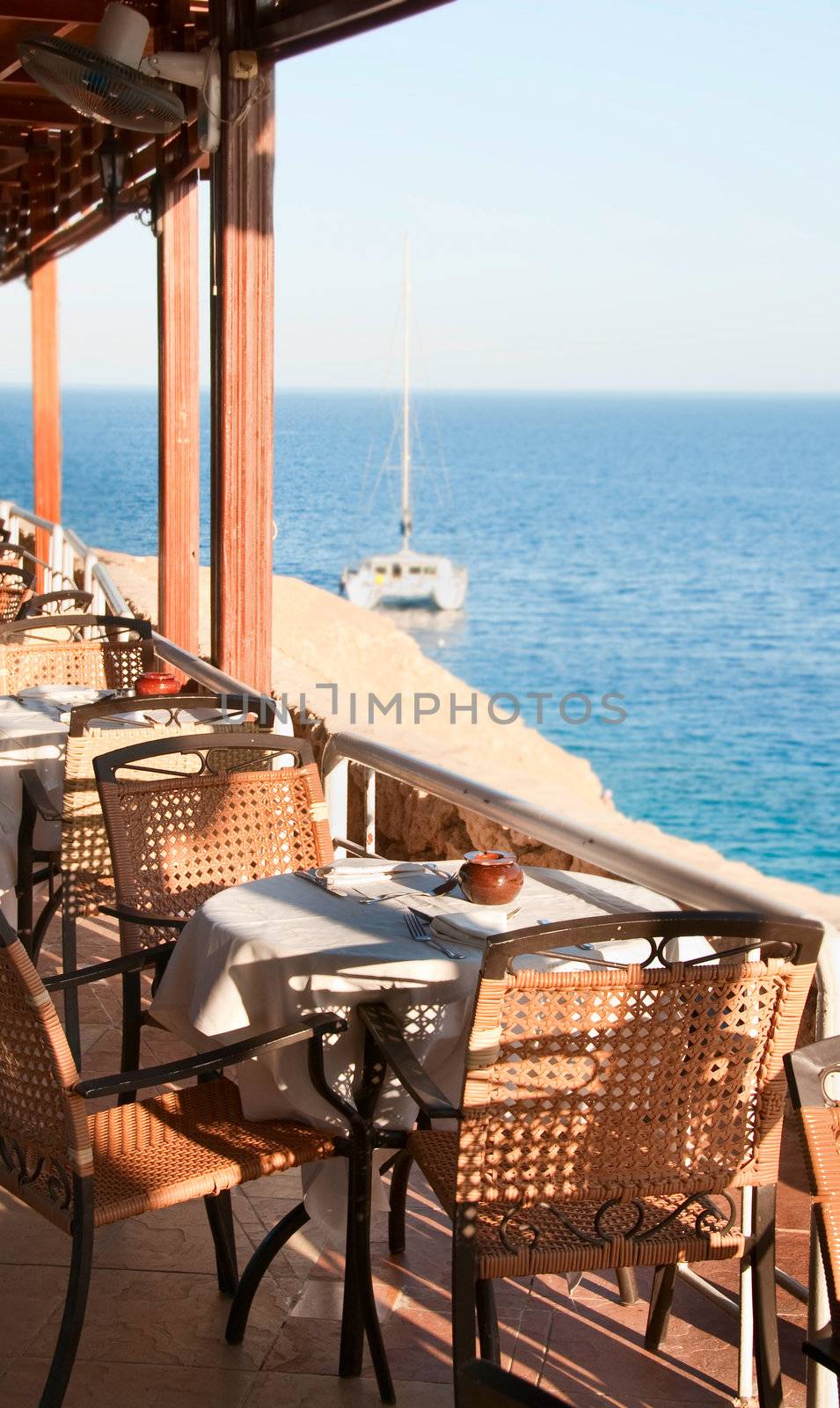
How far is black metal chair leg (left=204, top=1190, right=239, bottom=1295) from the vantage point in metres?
2.28

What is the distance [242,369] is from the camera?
4.62m

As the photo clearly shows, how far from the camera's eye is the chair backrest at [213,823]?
2.85m

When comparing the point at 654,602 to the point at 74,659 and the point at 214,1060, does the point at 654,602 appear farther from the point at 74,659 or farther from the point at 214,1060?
the point at 214,1060

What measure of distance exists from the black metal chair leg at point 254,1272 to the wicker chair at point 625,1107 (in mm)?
473

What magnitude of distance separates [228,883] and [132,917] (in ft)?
0.88

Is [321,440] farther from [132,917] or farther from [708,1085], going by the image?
[708,1085]

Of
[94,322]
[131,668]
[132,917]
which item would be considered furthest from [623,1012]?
[94,322]

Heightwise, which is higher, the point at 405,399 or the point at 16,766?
the point at 405,399

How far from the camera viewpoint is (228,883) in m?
2.90

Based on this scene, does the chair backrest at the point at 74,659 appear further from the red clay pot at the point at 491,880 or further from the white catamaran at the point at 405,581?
the white catamaran at the point at 405,581

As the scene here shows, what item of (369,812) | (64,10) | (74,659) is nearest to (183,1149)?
(369,812)

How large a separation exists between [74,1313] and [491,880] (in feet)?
2.64

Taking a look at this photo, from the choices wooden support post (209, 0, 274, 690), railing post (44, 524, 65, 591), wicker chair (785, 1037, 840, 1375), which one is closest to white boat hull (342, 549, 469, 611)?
railing post (44, 524, 65, 591)

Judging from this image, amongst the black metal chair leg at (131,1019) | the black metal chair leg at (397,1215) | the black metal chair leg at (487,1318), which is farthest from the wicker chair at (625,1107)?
the black metal chair leg at (131,1019)
